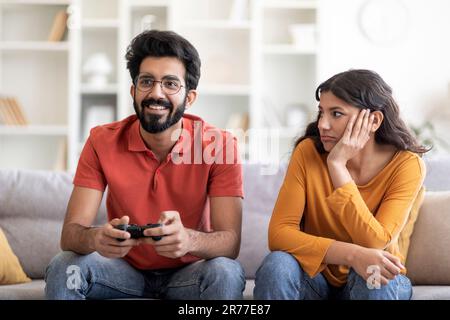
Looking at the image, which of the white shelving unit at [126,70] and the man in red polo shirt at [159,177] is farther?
the white shelving unit at [126,70]

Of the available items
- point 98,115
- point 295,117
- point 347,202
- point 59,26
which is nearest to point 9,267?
point 347,202

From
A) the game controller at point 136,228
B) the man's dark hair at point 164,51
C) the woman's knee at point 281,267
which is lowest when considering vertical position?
the woman's knee at point 281,267

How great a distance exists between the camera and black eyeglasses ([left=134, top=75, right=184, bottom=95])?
209 centimetres

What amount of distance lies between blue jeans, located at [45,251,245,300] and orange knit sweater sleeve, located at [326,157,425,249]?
0.32 m

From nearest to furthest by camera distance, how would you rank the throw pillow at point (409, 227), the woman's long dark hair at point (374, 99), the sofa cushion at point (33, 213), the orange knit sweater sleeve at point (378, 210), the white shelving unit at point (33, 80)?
the orange knit sweater sleeve at point (378, 210)
the woman's long dark hair at point (374, 99)
the throw pillow at point (409, 227)
the sofa cushion at point (33, 213)
the white shelving unit at point (33, 80)

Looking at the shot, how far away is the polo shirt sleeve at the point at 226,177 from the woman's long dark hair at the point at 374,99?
0.85 ft

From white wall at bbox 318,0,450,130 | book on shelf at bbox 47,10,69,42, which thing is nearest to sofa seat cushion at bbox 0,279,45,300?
book on shelf at bbox 47,10,69,42

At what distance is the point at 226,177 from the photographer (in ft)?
6.82

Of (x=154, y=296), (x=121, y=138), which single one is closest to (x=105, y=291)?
(x=154, y=296)

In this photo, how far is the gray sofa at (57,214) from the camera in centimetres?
237

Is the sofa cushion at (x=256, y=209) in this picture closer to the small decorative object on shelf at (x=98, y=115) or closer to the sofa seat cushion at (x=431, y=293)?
the sofa seat cushion at (x=431, y=293)

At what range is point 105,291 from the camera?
1.95 meters

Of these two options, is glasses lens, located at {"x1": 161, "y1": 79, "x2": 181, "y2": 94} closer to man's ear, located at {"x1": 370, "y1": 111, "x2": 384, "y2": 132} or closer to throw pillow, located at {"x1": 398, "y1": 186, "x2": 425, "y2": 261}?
man's ear, located at {"x1": 370, "y1": 111, "x2": 384, "y2": 132}

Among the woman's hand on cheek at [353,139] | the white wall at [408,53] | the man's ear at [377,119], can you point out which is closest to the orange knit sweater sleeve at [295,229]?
the woman's hand on cheek at [353,139]
